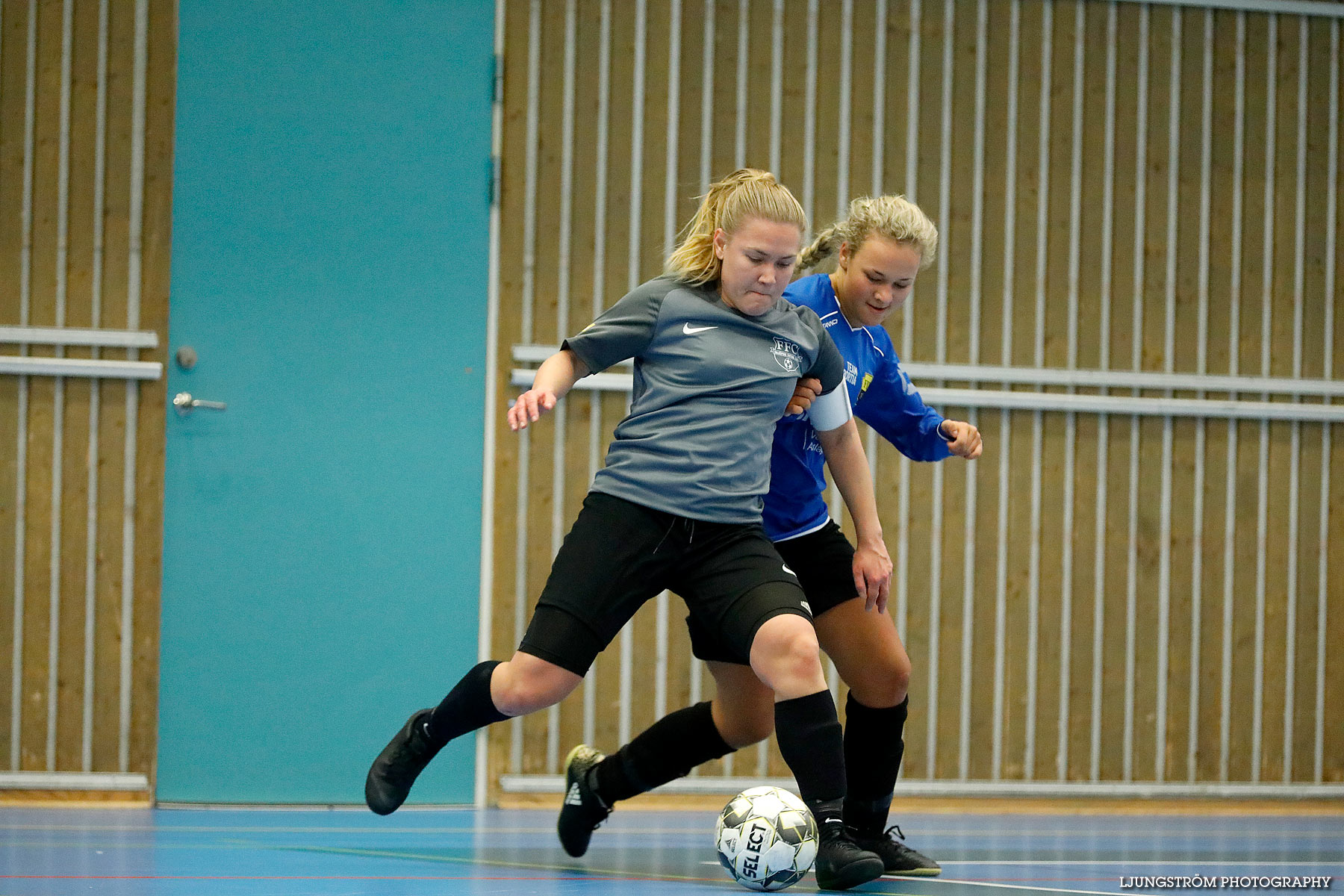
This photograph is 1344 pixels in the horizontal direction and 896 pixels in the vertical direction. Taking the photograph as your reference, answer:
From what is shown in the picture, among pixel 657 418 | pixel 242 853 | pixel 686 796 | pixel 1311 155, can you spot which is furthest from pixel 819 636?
pixel 1311 155

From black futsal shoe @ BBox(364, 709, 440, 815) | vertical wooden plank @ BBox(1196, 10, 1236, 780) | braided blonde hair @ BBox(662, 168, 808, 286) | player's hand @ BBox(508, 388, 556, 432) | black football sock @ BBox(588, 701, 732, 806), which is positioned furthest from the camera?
vertical wooden plank @ BBox(1196, 10, 1236, 780)

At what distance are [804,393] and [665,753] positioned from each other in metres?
1.02

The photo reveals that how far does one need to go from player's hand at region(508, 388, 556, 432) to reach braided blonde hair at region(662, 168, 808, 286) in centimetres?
54

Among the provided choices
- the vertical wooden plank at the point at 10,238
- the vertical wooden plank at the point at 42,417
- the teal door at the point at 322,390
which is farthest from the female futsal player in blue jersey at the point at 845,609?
the vertical wooden plank at the point at 10,238

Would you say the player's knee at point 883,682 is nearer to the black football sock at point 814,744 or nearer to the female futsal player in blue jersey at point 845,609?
the female futsal player in blue jersey at point 845,609

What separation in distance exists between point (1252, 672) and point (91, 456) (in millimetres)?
4898

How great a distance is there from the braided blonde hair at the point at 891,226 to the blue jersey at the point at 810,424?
0.15m

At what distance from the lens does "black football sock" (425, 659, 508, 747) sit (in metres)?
3.15

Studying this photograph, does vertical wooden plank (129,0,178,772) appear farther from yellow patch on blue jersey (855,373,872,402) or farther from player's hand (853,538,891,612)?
player's hand (853,538,891,612)

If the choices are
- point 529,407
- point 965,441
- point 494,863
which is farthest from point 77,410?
point 965,441

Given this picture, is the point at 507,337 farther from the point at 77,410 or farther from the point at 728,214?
the point at 728,214

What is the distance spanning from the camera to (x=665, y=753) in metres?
3.51

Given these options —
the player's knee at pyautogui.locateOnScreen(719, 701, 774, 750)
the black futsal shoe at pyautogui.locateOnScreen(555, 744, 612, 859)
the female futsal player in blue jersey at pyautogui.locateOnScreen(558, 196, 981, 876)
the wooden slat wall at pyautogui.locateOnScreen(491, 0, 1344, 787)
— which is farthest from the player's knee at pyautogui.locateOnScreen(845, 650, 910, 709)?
the wooden slat wall at pyautogui.locateOnScreen(491, 0, 1344, 787)

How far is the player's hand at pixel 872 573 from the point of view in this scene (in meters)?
3.25
